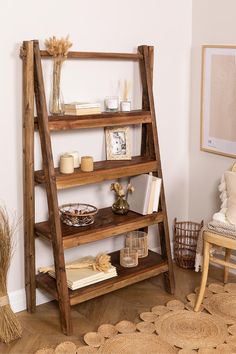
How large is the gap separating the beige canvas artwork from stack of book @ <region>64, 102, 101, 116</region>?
90 centimetres

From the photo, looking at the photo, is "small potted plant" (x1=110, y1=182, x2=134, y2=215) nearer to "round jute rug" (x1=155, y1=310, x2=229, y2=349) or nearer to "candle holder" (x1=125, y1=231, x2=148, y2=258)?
"candle holder" (x1=125, y1=231, x2=148, y2=258)

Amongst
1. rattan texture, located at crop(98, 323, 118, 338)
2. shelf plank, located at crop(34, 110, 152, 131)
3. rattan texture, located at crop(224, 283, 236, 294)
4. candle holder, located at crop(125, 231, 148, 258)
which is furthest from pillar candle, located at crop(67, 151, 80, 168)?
rattan texture, located at crop(224, 283, 236, 294)

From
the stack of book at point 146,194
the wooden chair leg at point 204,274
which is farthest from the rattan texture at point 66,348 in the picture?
the stack of book at point 146,194

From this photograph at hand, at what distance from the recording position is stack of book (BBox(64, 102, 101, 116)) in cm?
290

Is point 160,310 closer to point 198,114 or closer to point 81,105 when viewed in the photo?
point 81,105

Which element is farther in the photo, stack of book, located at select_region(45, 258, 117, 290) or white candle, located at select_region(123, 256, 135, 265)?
white candle, located at select_region(123, 256, 135, 265)

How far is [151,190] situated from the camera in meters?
3.21

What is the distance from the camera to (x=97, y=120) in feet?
9.68

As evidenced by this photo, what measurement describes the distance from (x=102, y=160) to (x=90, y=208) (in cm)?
31

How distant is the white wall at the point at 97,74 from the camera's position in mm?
2842

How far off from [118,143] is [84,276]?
831 mm

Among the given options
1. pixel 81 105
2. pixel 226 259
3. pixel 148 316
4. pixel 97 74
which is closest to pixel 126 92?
pixel 97 74

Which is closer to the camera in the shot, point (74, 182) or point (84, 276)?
point (74, 182)

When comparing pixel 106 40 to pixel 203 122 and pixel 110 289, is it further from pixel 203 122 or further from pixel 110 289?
pixel 110 289
